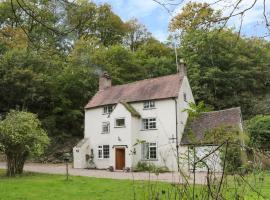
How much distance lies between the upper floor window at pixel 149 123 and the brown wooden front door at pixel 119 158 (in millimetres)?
2880

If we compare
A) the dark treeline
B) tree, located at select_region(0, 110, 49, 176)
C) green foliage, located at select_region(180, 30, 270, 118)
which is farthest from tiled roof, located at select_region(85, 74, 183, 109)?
tree, located at select_region(0, 110, 49, 176)

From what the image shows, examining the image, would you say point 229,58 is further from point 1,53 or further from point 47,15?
point 47,15

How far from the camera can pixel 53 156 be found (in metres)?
44.0

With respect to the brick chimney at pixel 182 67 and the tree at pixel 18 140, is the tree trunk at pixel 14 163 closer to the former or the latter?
the tree at pixel 18 140

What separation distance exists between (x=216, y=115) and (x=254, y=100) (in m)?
15.6

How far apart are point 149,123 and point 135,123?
126cm

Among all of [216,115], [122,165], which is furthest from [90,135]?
[216,115]

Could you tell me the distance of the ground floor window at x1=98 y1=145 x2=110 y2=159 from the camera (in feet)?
125

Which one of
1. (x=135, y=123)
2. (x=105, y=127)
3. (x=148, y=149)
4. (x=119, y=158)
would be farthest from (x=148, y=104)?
(x=119, y=158)

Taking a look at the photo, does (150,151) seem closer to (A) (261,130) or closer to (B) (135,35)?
(A) (261,130)

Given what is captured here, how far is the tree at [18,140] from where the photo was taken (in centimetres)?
2670

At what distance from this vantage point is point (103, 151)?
126 feet

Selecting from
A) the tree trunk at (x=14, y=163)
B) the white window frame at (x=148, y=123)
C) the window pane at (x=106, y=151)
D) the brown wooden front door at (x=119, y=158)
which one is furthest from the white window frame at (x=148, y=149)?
the tree trunk at (x=14, y=163)

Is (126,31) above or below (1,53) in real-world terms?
above
